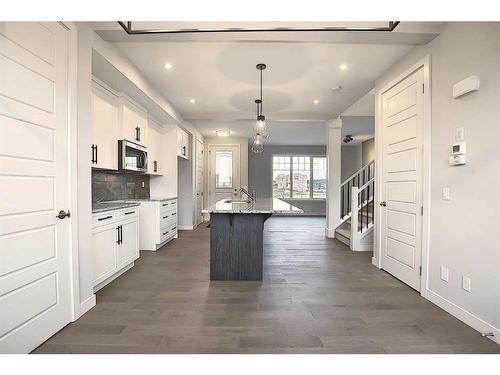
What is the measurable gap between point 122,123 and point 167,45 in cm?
143

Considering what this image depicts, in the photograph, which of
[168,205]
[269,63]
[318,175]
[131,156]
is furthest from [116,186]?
[318,175]

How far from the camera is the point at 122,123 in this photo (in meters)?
3.93

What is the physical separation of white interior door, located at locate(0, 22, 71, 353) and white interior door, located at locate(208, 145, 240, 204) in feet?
21.9

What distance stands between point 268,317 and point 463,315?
1.61m

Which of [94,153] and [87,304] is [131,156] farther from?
→ [87,304]

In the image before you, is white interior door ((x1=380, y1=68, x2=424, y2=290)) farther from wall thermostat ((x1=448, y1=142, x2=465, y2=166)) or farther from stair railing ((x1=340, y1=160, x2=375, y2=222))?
stair railing ((x1=340, y1=160, x2=375, y2=222))

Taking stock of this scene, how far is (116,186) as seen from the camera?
4.53 meters

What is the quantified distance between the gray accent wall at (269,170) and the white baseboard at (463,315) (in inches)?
313

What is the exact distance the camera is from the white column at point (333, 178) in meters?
6.04

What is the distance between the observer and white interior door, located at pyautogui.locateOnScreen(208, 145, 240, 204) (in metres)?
8.82

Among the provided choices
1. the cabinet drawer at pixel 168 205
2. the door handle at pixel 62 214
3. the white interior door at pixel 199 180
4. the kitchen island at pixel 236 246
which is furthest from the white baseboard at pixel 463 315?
the white interior door at pixel 199 180

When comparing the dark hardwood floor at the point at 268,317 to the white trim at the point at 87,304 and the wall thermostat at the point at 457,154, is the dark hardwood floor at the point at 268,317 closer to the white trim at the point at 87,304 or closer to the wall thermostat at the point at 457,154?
the white trim at the point at 87,304
